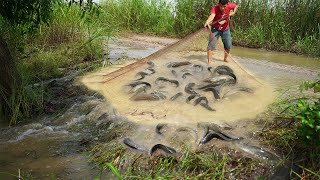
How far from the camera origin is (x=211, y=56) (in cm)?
768

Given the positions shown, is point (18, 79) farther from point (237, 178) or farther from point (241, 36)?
point (241, 36)

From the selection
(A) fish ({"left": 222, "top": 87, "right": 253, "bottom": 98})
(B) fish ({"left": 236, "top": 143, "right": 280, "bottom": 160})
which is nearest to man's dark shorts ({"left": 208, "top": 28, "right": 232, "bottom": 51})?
(A) fish ({"left": 222, "top": 87, "right": 253, "bottom": 98})

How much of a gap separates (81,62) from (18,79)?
3348 millimetres

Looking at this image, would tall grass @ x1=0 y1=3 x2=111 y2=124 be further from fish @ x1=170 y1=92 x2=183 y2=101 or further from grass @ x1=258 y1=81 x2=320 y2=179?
grass @ x1=258 y1=81 x2=320 y2=179

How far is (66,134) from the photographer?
17.4ft

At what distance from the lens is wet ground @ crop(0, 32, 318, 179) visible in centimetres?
428

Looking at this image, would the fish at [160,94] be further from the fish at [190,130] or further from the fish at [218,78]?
the fish at [190,130]

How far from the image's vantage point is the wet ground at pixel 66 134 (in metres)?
4.28

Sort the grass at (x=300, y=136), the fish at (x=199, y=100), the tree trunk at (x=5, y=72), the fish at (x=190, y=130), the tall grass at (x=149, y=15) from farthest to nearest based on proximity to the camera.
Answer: the tall grass at (x=149, y=15), the fish at (x=199, y=100), the tree trunk at (x=5, y=72), the fish at (x=190, y=130), the grass at (x=300, y=136)

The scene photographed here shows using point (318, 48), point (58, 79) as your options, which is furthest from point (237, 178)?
point (318, 48)

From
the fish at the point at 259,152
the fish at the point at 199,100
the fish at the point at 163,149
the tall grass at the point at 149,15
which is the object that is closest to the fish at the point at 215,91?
the fish at the point at 199,100

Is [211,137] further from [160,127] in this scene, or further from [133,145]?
[133,145]

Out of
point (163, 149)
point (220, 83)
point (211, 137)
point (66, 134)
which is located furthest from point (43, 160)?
point (220, 83)

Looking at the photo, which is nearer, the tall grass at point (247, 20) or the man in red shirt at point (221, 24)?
the man in red shirt at point (221, 24)
